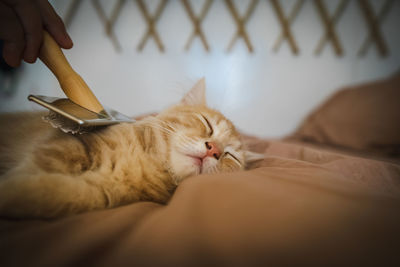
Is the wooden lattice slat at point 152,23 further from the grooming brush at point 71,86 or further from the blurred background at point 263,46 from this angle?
the grooming brush at point 71,86

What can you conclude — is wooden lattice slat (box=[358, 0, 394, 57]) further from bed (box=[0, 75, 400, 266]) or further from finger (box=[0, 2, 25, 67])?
finger (box=[0, 2, 25, 67])

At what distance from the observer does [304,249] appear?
21 centimetres

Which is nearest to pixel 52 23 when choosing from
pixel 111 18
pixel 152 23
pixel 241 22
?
pixel 111 18

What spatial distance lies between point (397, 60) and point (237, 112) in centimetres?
178

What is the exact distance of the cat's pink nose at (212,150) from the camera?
59 cm

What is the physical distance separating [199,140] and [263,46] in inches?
66.0

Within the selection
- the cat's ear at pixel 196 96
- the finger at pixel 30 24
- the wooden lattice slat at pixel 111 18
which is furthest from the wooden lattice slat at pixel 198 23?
the finger at pixel 30 24

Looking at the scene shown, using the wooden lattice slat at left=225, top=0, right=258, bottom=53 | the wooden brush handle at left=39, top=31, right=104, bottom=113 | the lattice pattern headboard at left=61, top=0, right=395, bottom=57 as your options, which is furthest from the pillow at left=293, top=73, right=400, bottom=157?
the wooden brush handle at left=39, top=31, right=104, bottom=113

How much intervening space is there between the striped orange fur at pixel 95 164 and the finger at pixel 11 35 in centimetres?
15

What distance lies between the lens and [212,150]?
1.95ft

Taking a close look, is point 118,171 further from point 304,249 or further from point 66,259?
point 304,249

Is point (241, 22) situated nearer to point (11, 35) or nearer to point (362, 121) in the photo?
point (362, 121)

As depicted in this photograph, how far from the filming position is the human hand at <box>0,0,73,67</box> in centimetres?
47

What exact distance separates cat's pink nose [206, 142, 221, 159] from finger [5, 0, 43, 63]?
1.58 feet
